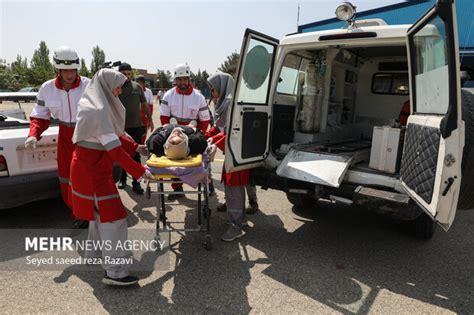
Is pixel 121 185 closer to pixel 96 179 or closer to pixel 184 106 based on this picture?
pixel 184 106

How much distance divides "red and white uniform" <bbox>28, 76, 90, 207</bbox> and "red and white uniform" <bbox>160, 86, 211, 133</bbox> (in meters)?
1.42

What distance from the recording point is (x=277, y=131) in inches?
173

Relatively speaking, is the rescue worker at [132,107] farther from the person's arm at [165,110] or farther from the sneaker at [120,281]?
the sneaker at [120,281]

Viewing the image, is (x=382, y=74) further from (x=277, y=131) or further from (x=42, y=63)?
(x=42, y=63)

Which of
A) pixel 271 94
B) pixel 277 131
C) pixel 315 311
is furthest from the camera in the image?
pixel 277 131

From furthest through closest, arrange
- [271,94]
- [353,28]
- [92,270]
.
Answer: [271,94]
[353,28]
[92,270]

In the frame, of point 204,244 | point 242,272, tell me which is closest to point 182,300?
point 242,272

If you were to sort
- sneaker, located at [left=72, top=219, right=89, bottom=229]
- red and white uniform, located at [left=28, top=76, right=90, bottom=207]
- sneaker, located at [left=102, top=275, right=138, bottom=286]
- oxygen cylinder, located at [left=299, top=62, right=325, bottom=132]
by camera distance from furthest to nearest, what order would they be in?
1. oxygen cylinder, located at [left=299, top=62, right=325, bottom=132]
2. sneaker, located at [left=72, top=219, right=89, bottom=229]
3. red and white uniform, located at [left=28, top=76, right=90, bottom=207]
4. sneaker, located at [left=102, top=275, right=138, bottom=286]

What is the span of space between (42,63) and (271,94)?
216ft

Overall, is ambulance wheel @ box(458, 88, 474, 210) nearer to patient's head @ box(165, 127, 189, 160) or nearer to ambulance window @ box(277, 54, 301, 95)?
ambulance window @ box(277, 54, 301, 95)

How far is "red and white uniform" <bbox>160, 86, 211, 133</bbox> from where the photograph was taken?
4.87 metres

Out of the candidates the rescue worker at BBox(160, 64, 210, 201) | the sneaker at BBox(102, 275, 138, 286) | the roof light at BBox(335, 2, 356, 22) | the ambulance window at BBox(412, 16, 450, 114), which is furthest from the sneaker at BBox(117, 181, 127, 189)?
the ambulance window at BBox(412, 16, 450, 114)

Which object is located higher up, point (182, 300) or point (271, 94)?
point (271, 94)

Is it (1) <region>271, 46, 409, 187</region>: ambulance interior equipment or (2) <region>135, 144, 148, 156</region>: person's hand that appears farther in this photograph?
(1) <region>271, 46, 409, 187</region>: ambulance interior equipment
